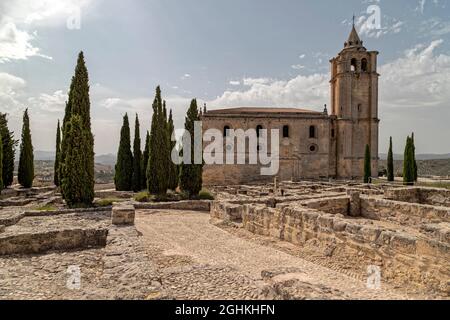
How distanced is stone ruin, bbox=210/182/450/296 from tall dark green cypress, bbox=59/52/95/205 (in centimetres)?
691

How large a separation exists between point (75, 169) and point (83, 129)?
208 cm

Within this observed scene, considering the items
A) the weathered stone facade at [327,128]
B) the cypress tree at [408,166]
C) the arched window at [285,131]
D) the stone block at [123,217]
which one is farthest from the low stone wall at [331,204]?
the arched window at [285,131]

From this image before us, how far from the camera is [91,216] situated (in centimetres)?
1169

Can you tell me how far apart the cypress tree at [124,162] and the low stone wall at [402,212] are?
18309 millimetres

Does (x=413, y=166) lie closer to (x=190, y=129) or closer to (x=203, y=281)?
(x=190, y=129)

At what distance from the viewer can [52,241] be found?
24.2 feet

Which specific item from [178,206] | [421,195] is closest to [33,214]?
[178,206]

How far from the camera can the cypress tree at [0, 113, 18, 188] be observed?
23.0 metres

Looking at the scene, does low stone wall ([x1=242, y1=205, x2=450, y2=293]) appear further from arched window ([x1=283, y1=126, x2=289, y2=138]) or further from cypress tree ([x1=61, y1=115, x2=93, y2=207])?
arched window ([x1=283, y1=126, x2=289, y2=138])

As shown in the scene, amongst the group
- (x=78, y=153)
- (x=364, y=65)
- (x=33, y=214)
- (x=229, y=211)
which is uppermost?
(x=364, y=65)

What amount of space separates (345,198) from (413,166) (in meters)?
20.6

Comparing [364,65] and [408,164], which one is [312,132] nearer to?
[408,164]

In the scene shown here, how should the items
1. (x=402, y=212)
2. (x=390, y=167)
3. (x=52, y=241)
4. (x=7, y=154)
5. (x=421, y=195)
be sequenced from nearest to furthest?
1. (x=52, y=241)
2. (x=402, y=212)
3. (x=421, y=195)
4. (x=7, y=154)
5. (x=390, y=167)
